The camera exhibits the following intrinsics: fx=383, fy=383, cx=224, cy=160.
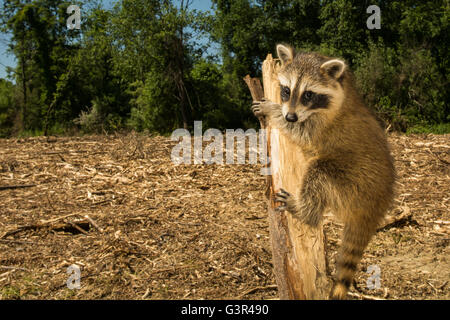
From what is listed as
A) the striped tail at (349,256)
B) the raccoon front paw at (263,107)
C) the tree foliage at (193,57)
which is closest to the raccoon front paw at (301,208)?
the striped tail at (349,256)

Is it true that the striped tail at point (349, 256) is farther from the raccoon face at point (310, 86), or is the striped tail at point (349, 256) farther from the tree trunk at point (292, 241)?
the raccoon face at point (310, 86)

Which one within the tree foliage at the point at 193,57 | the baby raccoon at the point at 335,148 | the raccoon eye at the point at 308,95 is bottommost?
the baby raccoon at the point at 335,148

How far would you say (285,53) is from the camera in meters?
5.05

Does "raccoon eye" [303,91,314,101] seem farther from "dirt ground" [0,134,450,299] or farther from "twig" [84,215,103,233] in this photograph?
"twig" [84,215,103,233]

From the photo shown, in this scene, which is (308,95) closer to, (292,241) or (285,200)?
(285,200)

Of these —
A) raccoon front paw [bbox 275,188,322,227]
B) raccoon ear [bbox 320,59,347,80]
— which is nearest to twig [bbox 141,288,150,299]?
raccoon front paw [bbox 275,188,322,227]

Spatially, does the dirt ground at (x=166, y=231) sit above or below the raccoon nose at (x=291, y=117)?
below

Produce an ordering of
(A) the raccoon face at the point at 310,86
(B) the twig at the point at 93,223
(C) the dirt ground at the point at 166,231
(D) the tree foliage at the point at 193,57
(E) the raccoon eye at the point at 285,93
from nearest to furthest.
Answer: (A) the raccoon face at the point at 310,86, (E) the raccoon eye at the point at 285,93, (C) the dirt ground at the point at 166,231, (B) the twig at the point at 93,223, (D) the tree foliage at the point at 193,57

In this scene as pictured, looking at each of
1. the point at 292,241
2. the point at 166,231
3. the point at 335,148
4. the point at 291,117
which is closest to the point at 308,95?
the point at 291,117

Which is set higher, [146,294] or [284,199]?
[284,199]

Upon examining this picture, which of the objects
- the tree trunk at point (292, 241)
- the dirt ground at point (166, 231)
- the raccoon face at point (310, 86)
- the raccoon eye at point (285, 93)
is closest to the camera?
the tree trunk at point (292, 241)

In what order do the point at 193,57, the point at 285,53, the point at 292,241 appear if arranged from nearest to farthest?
the point at 292,241 → the point at 285,53 → the point at 193,57

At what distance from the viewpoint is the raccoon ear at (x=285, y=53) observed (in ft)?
16.3

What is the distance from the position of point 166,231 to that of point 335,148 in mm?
3008
